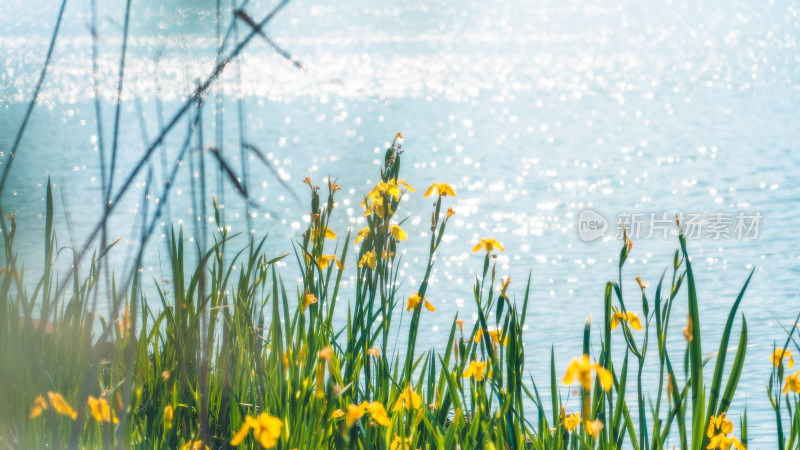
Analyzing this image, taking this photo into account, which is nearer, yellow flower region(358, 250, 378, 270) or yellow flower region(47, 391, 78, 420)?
yellow flower region(47, 391, 78, 420)

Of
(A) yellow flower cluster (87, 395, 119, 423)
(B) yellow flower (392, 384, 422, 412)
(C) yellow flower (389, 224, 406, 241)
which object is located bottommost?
(B) yellow flower (392, 384, 422, 412)

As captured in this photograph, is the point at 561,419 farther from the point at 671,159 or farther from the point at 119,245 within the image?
the point at 671,159

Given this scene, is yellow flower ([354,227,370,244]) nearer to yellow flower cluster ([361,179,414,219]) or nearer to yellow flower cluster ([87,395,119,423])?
yellow flower cluster ([361,179,414,219])

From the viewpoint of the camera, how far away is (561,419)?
4.03 ft

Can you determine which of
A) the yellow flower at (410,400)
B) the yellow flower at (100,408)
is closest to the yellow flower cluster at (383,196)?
the yellow flower at (410,400)

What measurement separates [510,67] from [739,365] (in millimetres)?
23894

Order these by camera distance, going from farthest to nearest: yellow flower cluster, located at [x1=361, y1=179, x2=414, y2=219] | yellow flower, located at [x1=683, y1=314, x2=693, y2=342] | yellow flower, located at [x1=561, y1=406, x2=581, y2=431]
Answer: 1. yellow flower cluster, located at [x1=361, y1=179, x2=414, y2=219]
2. yellow flower, located at [x1=561, y1=406, x2=581, y2=431]
3. yellow flower, located at [x1=683, y1=314, x2=693, y2=342]

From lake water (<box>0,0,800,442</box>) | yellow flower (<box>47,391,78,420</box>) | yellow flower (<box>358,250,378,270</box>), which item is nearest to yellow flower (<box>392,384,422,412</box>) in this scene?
yellow flower (<box>358,250,378,270</box>)

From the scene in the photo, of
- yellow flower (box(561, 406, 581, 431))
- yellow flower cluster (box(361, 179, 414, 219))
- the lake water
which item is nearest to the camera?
yellow flower (box(561, 406, 581, 431))

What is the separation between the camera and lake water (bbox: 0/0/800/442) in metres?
2.95

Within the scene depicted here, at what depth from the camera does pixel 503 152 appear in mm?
9625

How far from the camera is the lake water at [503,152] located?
2.95m

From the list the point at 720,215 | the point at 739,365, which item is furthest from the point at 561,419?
the point at 720,215

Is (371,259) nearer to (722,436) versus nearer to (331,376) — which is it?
(331,376)
